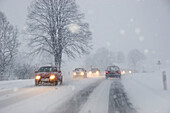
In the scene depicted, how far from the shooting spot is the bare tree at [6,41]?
23.3m

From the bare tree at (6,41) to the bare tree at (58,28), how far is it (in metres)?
4.05

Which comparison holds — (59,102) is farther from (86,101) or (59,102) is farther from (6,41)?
(6,41)

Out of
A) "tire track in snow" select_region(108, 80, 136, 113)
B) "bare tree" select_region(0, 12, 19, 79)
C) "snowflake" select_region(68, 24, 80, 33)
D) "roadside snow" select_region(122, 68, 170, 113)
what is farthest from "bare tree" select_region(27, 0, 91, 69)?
"tire track in snow" select_region(108, 80, 136, 113)

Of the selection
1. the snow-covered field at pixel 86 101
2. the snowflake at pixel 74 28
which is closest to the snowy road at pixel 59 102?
the snow-covered field at pixel 86 101

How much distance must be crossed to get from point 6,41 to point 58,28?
8.15 meters

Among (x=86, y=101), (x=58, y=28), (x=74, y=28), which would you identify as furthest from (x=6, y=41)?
(x=86, y=101)

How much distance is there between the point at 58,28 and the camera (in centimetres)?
2289

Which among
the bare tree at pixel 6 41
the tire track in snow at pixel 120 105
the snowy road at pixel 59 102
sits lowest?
the tire track in snow at pixel 120 105

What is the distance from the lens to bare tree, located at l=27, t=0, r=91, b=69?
72.8ft

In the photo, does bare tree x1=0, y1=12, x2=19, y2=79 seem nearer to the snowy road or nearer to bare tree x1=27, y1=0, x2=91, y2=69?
bare tree x1=27, y1=0, x2=91, y2=69

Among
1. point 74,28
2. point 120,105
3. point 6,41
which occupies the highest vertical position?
point 74,28

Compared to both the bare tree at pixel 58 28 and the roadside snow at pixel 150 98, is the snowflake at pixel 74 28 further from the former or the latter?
the roadside snow at pixel 150 98

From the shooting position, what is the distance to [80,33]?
22.8 metres

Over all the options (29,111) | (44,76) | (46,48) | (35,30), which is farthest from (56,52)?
(29,111)
